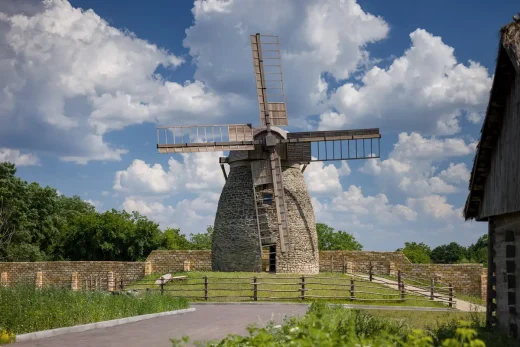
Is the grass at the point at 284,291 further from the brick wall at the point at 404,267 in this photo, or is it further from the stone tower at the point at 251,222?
the brick wall at the point at 404,267

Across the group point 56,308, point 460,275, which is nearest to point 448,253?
point 460,275

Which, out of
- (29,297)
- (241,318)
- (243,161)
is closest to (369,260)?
(243,161)

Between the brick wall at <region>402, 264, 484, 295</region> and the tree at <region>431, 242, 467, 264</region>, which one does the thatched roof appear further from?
the tree at <region>431, 242, 467, 264</region>

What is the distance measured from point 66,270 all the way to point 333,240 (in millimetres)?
29893

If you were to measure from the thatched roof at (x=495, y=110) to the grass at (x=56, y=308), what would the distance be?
9.07 meters

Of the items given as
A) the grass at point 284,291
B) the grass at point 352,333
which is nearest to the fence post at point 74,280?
the grass at point 284,291

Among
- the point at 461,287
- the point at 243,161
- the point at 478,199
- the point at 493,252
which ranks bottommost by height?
the point at 461,287

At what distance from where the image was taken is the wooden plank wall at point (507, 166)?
40.2ft

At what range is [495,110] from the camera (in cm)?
1359

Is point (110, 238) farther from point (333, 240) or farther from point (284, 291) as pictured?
point (284, 291)

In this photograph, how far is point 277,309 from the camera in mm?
22469

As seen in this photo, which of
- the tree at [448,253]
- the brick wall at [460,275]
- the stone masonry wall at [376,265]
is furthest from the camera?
the tree at [448,253]

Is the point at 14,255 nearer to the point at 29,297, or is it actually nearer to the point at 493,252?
the point at 29,297

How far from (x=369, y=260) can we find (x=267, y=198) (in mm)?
9357
